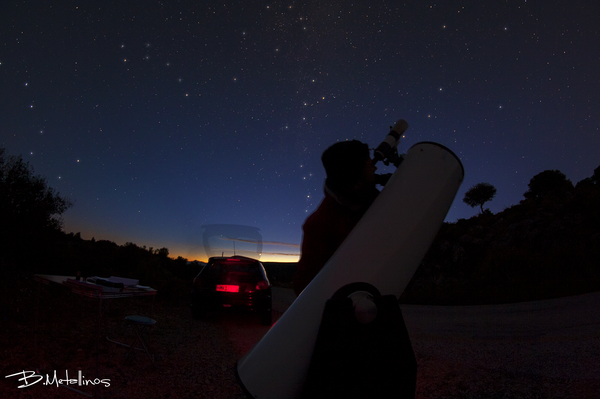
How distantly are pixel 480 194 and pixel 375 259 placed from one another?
39.0 metres

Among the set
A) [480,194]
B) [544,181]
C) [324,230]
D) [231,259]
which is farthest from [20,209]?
[544,181]

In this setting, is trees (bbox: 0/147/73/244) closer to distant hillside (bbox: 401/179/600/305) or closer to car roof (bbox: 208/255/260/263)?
car roof (bbox: 208/255/260/263)

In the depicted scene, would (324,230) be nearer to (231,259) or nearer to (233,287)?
(233,287)

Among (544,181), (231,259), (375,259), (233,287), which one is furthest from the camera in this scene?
(544,181)

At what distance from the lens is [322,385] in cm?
102

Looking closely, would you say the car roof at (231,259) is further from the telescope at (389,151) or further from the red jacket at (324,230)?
the telescope at (389,151)

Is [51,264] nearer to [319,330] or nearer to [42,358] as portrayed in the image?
[42,358]

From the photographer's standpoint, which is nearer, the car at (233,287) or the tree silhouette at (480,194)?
the car at (233,287)

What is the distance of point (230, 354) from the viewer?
4113mm

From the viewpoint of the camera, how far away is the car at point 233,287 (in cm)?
564

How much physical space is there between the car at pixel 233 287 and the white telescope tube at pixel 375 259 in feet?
15.3

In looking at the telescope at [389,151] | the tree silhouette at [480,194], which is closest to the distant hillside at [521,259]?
the telescope at [389,151]

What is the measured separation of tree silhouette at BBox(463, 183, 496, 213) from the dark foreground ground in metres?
31.9

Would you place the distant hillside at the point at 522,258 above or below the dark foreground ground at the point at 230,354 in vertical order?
above
